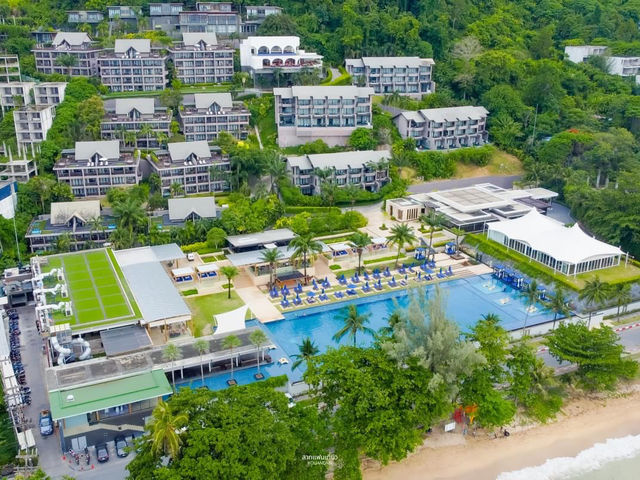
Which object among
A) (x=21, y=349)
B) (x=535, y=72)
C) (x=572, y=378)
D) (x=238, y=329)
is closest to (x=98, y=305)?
(x=21, y=349)

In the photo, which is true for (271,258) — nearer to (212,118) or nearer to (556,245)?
(556,245)

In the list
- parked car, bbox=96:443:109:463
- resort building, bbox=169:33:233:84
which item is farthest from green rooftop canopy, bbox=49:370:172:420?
resort building, bbox=169:33:233:84

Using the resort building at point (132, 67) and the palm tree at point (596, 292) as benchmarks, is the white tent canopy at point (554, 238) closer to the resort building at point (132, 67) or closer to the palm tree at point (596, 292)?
the palm tree at point (596, 292)

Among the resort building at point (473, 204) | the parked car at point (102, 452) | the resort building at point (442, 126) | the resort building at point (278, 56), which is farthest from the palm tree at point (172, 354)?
the resort building at point (278, 56)

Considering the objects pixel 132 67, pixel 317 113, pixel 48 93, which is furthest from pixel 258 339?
pixel 132 67

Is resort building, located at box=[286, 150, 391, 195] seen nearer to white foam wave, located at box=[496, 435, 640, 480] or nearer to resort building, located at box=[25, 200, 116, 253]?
resort building, located at box=[25, 200, 116, 253]

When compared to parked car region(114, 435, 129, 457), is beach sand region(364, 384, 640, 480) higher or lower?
lower

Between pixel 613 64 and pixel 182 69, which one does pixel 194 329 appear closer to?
pixel 182 69
